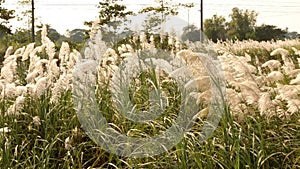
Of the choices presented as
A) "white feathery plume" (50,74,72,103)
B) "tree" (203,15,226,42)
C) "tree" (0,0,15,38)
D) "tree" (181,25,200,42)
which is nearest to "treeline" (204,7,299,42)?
"tree" (203,15,226,42)

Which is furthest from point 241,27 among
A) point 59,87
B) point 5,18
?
point 59,87

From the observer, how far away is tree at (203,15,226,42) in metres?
37.1

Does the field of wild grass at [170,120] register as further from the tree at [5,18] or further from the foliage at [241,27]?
the foliage at [241,27]

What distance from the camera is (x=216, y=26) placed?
37844 millimetres

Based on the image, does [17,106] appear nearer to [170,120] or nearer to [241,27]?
[170,120]

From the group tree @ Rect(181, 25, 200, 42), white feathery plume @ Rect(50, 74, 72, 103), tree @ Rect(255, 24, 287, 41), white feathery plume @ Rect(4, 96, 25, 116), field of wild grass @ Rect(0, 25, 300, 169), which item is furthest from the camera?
tree @ Rect(255, 24, 287, 41)

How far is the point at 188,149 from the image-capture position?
3066 mm

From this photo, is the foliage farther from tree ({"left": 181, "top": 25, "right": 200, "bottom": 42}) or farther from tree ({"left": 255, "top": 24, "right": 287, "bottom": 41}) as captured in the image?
tree ({"left": 181, "top": 25, "right": 200, "bottom": 42})

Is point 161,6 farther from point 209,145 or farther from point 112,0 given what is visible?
point 209,145

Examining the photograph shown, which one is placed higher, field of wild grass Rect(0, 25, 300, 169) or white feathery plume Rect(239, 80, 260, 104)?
white feathery plume Rect(239, 80, 260, 104)

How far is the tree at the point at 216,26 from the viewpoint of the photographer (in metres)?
37.1

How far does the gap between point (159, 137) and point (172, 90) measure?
48.0 inches

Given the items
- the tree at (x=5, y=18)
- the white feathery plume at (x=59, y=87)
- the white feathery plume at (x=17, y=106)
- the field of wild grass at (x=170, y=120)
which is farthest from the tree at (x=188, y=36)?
the tree at (x=5, y=18)

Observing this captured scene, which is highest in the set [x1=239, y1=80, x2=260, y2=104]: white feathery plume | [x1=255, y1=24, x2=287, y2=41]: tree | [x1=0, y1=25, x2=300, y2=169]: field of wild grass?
[x1=239, y1=80, x2=260, y2=104]: white feathery plume
